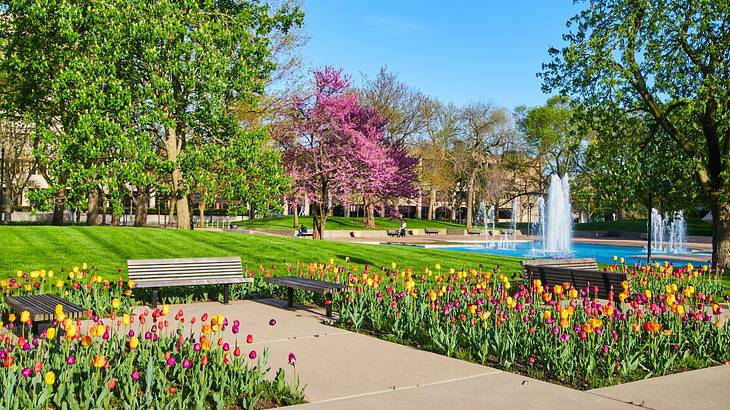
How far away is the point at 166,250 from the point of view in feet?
Result: 57.7

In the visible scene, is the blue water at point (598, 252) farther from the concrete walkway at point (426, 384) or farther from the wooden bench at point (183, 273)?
the concrete walkway at point (426, 384)

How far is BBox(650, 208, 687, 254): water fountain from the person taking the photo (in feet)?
135

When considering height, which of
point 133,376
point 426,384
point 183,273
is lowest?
point 426,384

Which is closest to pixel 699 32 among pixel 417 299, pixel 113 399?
pixel 417 299

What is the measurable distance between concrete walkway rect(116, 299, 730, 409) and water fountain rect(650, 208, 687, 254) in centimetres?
3440

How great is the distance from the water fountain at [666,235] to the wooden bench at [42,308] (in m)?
36.1

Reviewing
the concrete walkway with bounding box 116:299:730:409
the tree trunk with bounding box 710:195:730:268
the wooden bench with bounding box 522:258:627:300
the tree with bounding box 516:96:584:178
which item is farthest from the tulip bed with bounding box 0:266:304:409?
the tree with bounding box 516:96:584:178

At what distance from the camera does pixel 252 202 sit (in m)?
21.7

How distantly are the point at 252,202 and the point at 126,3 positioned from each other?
6732 millimetres

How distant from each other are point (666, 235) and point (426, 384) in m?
47.5

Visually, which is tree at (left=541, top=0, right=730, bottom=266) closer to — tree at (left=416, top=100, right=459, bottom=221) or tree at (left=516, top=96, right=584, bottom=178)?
tree at (left=416, top=100, right=459, bottom=221)

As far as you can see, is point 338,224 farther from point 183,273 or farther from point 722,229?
point 183,273

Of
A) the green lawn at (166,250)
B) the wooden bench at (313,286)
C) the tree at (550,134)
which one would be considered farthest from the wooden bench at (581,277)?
the tree at (550,134)

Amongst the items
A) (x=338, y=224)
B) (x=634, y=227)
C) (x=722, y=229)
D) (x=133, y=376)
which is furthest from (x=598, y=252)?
(x=133, y=376)
